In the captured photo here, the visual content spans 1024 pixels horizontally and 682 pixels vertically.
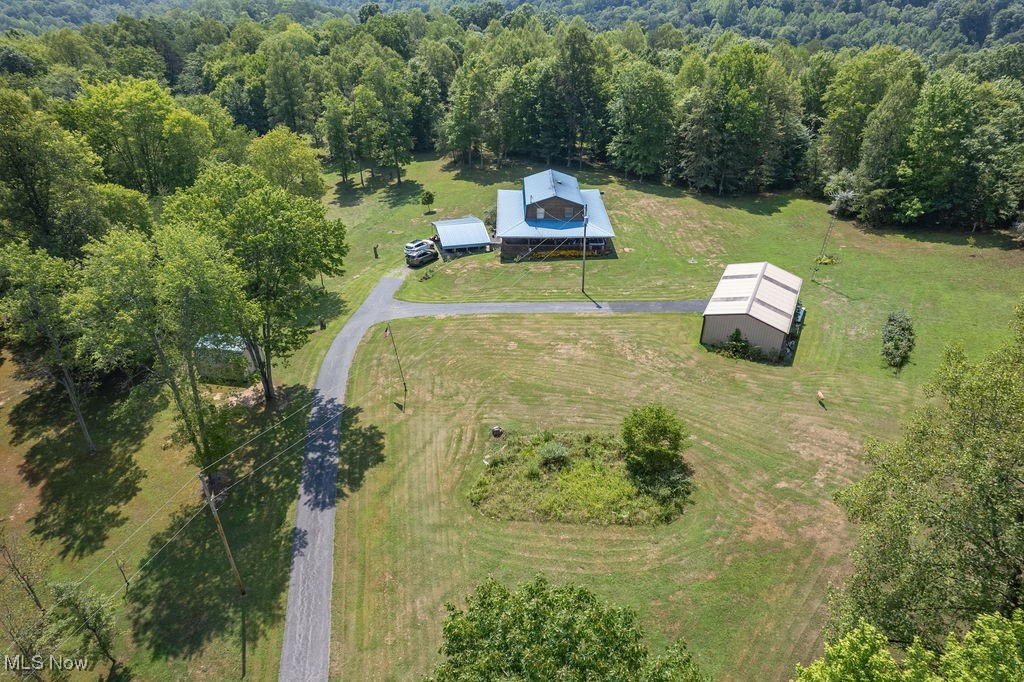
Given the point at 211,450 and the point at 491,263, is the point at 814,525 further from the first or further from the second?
the point at 491,263

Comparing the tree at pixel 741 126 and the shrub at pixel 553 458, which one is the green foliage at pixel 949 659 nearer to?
the shrub at pixel 553 458

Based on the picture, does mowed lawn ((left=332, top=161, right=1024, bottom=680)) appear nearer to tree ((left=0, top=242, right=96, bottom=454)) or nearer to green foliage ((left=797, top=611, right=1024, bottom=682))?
green foliage ((left=797, top=611, right=1024, bottom=682))

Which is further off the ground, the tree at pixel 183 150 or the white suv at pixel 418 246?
the tree at pixel 183 150

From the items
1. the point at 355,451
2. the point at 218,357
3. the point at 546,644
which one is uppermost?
the point at 546,644

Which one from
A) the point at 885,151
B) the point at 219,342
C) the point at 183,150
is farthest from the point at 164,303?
the point at 885,151

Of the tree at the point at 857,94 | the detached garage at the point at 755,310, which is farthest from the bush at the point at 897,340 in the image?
the tree at the point at 857,94

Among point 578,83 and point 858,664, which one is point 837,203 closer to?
point 578,83

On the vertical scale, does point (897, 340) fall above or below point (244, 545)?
above
